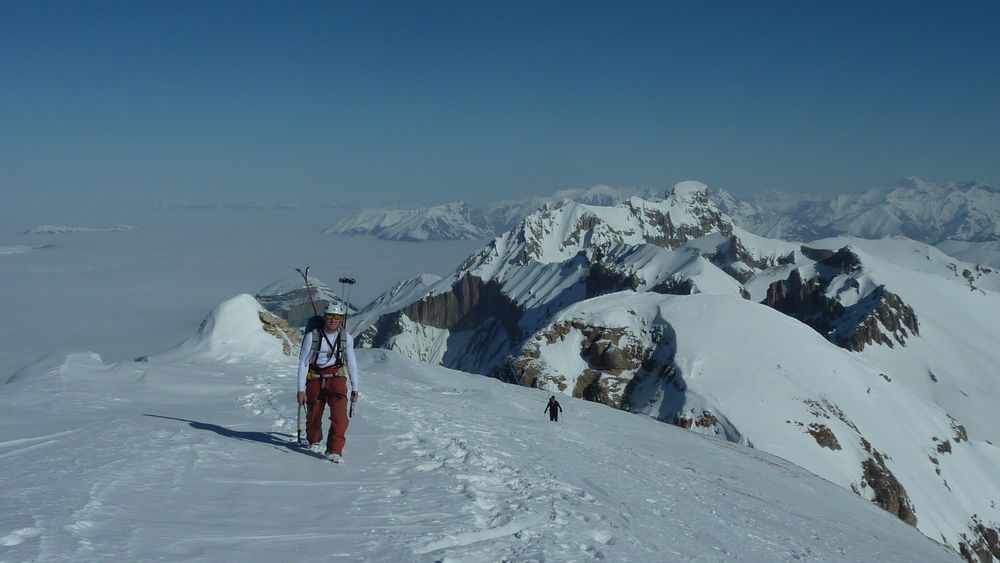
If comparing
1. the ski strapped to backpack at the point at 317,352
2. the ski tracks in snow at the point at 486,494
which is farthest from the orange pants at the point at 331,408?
the ski tracks in snow at the point at 486,494

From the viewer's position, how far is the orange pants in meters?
11.1

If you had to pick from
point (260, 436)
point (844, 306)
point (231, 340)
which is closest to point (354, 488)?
point (260, 436)

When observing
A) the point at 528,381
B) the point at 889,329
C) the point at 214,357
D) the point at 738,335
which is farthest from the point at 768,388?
the point at 889,329

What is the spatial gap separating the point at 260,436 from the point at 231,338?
41.6 feet

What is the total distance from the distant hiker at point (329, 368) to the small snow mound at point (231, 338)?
12997 millimetres

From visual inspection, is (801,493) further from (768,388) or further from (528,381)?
(528,381)

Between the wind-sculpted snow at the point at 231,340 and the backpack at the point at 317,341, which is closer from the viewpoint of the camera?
the backpack at the point at 317,341

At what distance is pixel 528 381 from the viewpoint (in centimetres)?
8600

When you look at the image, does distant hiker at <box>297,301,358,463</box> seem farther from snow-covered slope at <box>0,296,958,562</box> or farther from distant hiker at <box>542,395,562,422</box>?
distant hiker at <box>542,395,562,422</box>

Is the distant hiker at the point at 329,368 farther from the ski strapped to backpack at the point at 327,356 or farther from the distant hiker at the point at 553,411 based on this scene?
the distant hiker at the point at 553,411

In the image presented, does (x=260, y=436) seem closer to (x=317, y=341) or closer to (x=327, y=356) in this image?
(x=327, y=356)

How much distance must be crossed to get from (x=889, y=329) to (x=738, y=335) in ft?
251

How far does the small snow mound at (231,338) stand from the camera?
906 inches

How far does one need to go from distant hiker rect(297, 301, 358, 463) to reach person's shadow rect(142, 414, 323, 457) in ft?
2.29
